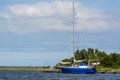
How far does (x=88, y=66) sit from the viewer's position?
197125 mm

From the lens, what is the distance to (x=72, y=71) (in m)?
194

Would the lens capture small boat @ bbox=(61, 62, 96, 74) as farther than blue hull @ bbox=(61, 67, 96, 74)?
Yes

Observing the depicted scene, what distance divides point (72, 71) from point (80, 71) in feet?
10.8

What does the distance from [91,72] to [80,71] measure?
14.2ft

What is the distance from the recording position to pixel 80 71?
7692 inches

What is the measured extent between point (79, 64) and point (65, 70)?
6.16m

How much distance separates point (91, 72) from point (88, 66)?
2924 millimetres

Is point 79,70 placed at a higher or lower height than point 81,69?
lower

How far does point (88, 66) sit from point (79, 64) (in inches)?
160

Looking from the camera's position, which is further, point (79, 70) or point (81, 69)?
point (81, 69)

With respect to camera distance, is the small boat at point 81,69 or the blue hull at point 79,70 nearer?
the blue hull at point 79,70

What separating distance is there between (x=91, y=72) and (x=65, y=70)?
10394 mm
